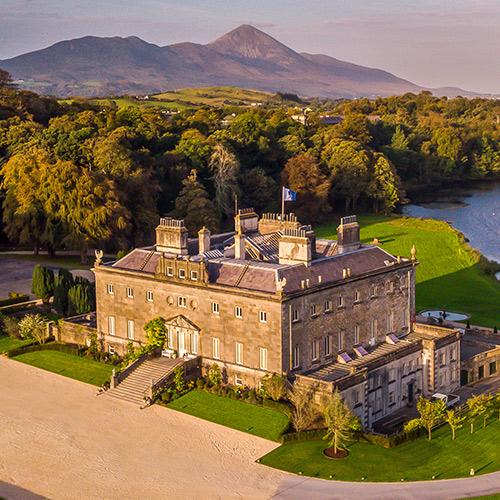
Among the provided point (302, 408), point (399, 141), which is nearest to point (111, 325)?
point (302, 408)

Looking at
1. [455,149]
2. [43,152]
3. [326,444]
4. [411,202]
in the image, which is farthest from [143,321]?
[455,149]

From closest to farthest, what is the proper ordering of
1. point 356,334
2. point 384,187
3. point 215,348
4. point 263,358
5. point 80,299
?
point 263,358 → point 215,348 → point 356,334 → point 80,299 → point 384,187

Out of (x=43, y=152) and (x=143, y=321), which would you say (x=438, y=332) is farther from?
(x=43, y=152)

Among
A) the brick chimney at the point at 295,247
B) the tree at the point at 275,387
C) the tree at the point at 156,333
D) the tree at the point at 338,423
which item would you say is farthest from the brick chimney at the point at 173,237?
the tree at the point at 338,423

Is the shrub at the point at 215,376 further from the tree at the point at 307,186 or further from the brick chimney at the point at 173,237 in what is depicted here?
the tree at the point at 307,186

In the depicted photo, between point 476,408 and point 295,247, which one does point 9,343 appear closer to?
point 295,247

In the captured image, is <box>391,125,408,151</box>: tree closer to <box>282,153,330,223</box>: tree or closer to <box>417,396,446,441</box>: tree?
<box>282,153,330,223</box>: tree
